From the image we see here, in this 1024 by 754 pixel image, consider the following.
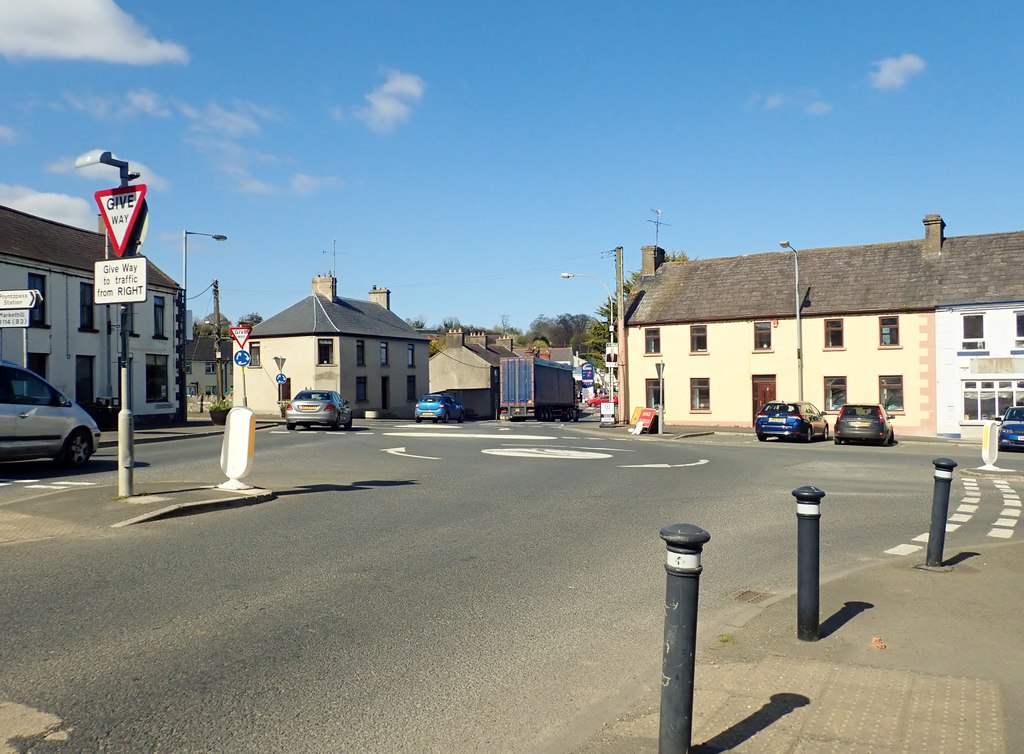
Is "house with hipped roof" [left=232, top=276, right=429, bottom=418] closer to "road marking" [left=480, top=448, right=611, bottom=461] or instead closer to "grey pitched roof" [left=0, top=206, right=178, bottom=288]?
"grey pitched roof" [left=0, top=206, right=178, bottom=288]

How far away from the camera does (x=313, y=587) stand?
7.09m

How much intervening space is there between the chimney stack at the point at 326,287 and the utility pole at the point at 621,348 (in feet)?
77.6

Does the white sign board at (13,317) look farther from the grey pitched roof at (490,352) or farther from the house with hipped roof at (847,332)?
the grey pitched roof at (490,352)

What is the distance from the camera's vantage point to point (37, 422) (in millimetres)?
15008

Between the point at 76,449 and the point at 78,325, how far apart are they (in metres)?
20.0

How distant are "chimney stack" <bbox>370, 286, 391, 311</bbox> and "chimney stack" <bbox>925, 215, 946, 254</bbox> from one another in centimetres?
4000

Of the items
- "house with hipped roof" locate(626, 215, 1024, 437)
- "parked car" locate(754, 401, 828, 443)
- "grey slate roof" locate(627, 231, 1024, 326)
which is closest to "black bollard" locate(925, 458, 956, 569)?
"parked car" locate(754, 401, 828, 443)

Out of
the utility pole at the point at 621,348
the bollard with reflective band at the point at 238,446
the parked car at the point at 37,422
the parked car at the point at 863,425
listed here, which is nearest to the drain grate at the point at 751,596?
the bollard with reflective band at the point at 238,446

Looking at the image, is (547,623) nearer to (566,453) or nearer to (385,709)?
(385,709)

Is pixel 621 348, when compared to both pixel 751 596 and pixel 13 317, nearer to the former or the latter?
pixel 13 317

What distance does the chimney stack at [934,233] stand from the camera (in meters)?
44.1

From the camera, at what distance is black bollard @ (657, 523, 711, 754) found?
3.87 m

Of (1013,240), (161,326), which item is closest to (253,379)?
(161,326)

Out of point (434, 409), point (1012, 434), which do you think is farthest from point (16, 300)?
point (1012, 434)
